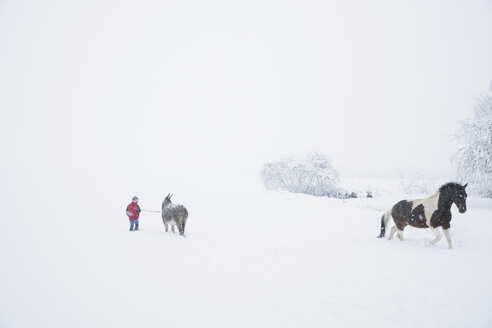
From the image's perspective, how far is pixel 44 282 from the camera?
5.96m

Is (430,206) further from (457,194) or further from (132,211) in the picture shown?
(132,211)

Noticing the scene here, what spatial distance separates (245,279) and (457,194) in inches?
271

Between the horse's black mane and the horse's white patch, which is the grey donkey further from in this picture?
the horse's black mane

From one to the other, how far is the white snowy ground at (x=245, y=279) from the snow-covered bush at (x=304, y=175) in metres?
19.3

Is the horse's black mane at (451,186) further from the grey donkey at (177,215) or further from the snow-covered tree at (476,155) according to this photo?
the snow-covered tree at (476,155)

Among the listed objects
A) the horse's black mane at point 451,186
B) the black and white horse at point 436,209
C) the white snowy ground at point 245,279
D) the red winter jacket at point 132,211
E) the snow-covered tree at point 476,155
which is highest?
the snow-covered tree at point 476,155

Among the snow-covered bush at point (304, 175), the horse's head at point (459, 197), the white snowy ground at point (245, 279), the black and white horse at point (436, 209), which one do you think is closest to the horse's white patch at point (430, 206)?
the black and white horse at point (436, 209)

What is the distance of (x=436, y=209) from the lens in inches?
290

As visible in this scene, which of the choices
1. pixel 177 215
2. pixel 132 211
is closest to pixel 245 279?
pixel 177 215

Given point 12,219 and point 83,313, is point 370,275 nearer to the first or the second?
point 83,313

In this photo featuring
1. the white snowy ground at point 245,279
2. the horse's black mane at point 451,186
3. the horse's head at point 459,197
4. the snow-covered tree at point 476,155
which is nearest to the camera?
the white snowy ground at point 245,279

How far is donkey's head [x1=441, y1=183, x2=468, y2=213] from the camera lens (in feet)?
23.7

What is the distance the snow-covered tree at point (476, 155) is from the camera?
1418 centimetres

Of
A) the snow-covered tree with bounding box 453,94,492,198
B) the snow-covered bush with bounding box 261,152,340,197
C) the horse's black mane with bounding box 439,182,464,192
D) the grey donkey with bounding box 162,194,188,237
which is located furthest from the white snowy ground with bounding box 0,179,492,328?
the snow-covered bush with bounding box 261,152,340,197
